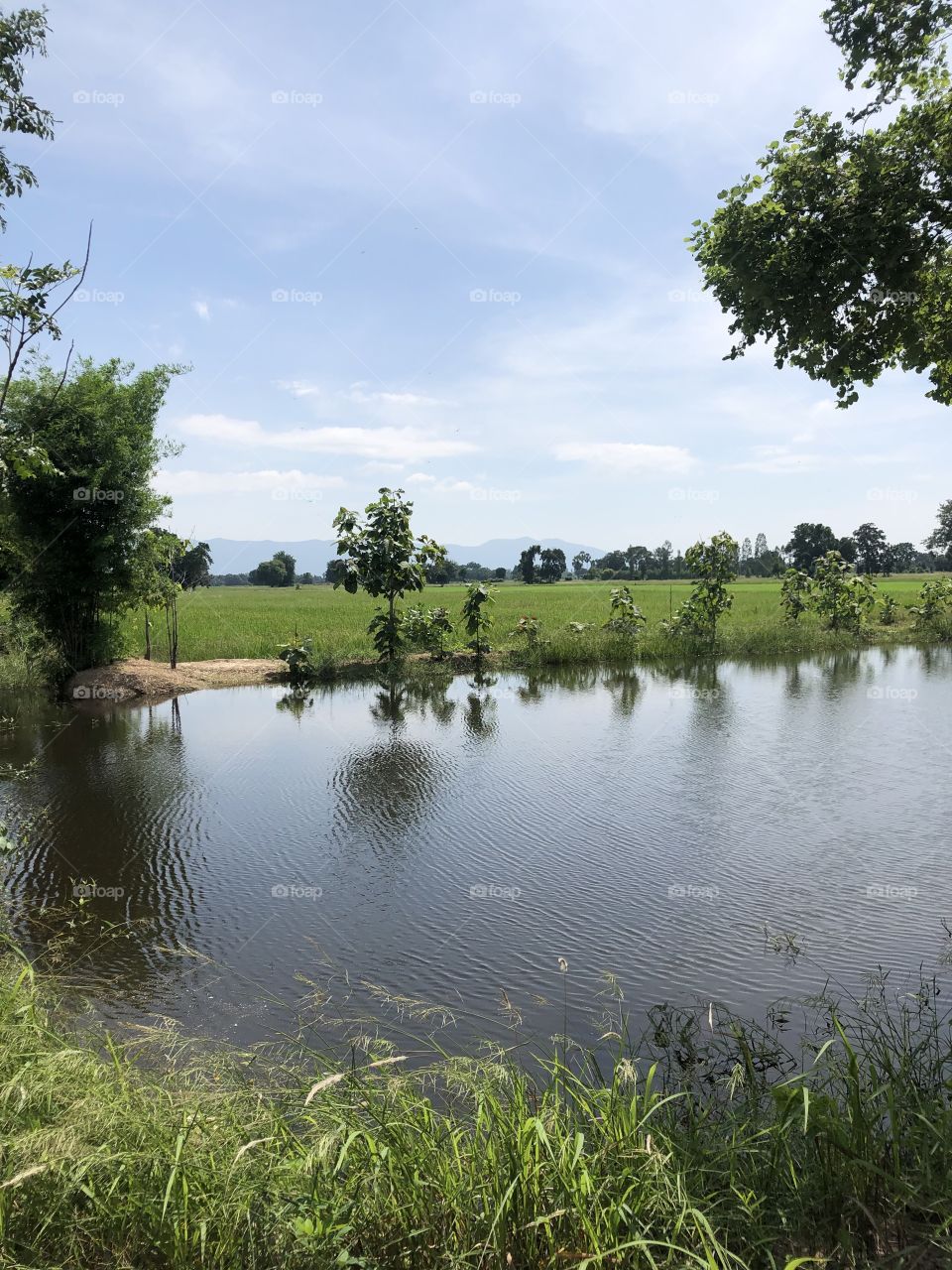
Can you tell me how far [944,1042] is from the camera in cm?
402

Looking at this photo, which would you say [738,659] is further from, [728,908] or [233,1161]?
[233,1161]

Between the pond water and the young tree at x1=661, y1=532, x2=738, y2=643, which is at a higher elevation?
the young tree at x1=661, y1=532, x2=738, y2=643

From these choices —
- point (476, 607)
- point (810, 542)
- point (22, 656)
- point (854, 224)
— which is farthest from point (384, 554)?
point (810, 542)

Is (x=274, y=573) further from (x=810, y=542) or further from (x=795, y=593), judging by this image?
(x=795, y=593)

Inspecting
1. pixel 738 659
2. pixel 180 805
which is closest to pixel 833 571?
pixel 738 659

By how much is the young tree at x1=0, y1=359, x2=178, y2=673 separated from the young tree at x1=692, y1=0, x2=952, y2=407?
1241cm

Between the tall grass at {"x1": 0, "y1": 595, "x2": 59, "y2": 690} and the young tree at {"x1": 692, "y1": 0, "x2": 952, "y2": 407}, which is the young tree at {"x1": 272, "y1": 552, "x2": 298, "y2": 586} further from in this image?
the young tree at {"x1": 692, "y1": 0, "x2": 952, "y2": 407}

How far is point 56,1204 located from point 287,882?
4.27 metres

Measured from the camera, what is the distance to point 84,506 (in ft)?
48.9

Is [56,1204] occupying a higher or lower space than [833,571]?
lower

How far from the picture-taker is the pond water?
4906 millimetres

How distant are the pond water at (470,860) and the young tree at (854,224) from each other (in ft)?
13.5

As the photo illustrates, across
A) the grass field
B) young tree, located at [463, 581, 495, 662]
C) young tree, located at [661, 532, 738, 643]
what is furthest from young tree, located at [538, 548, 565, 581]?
young tree, located at [463, 581, 495, 662]

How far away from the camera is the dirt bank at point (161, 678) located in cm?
1545
